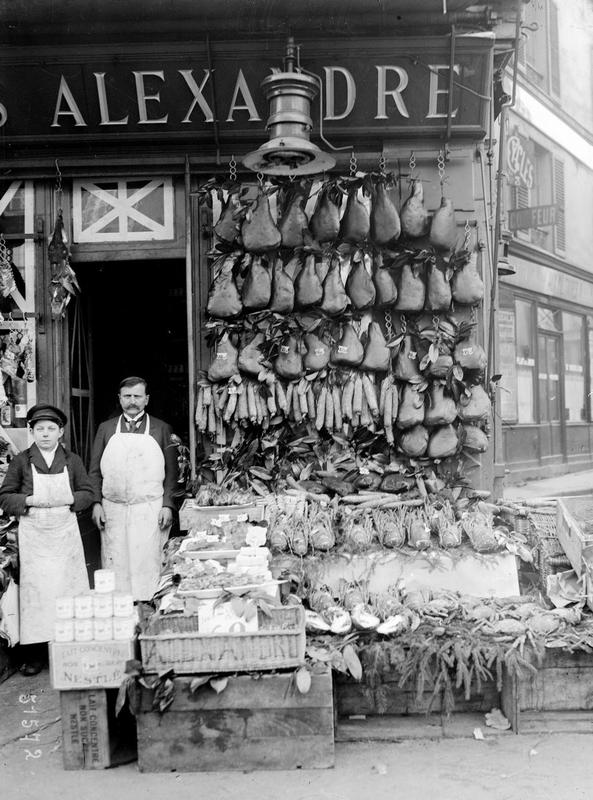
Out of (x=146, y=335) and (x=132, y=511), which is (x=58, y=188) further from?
(x=146, y=335)

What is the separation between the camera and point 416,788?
11.8 feet

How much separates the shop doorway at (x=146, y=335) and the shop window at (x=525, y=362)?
5.92 m

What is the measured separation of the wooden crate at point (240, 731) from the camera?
374cm

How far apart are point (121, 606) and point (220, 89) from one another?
379 centimetres

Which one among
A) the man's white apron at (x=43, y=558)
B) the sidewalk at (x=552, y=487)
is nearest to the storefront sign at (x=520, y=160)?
the sidewalk at (x=552, y=487)

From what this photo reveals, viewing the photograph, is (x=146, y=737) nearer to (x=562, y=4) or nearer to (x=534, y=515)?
(x=534, y=515)

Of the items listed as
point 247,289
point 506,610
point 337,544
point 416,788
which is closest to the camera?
point 416,788

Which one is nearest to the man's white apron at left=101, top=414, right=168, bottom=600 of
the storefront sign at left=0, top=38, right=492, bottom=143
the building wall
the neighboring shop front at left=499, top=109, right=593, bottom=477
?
the storefront sign at left=0, top=38, right=492, bottom=143

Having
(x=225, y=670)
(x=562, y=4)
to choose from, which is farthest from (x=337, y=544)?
(x=562, y=4)

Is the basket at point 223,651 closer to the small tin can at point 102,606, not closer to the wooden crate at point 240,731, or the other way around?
the wooden crate at point 240,731

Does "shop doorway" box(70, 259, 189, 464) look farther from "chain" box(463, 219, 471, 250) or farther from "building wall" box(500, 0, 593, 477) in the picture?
"building wall" box(500, 0, 593, 477)

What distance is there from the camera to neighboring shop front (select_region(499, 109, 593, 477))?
40.4 feet

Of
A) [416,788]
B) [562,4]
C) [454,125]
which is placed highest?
[562,4]

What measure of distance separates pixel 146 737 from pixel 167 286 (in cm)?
615
